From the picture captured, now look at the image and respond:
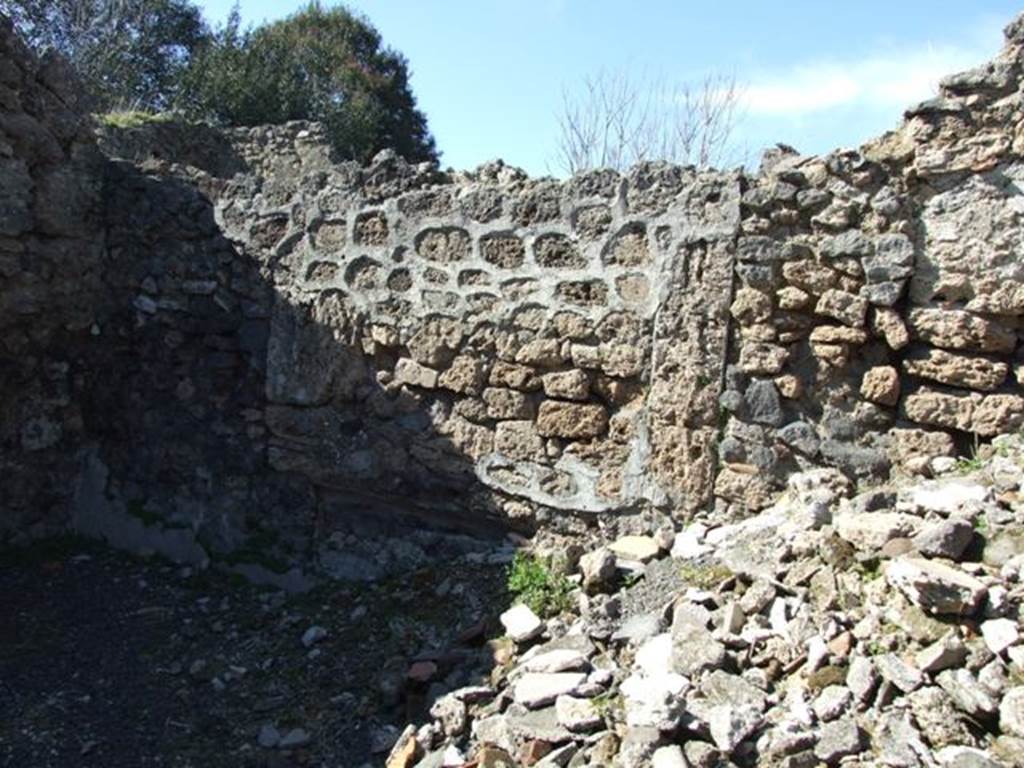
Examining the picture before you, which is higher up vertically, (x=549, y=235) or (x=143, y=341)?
(x=549, y=235)

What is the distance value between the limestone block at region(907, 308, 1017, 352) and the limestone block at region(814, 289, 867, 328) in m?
0.16

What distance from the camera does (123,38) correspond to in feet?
49.5

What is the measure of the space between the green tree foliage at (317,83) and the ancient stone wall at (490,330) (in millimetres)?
9216

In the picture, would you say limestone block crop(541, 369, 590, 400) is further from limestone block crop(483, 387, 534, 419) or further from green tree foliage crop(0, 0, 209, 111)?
green tree foliage crop(0, 0, 209, 111)

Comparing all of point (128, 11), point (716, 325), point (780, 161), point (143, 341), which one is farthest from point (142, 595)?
point (128, 11)

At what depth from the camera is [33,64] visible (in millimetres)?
4680

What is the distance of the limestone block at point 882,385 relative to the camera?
3684 millimetres

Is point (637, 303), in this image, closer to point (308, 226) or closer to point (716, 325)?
point (716, 325)

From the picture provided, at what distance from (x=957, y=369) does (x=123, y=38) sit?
1426 cm

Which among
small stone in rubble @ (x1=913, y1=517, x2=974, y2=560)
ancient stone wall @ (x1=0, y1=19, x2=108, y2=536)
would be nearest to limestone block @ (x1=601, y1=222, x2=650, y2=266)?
small stone in rubble @ (x1=913, y1=517, x2=974, y2=560)

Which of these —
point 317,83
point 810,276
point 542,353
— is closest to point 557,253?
point 542,353

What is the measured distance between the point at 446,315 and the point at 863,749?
2.45 metres

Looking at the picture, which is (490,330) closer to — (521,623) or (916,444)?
(521,623)

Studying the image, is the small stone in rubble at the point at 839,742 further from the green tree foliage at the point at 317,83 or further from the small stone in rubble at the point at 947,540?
the green tree foliage at the point at 317,83
